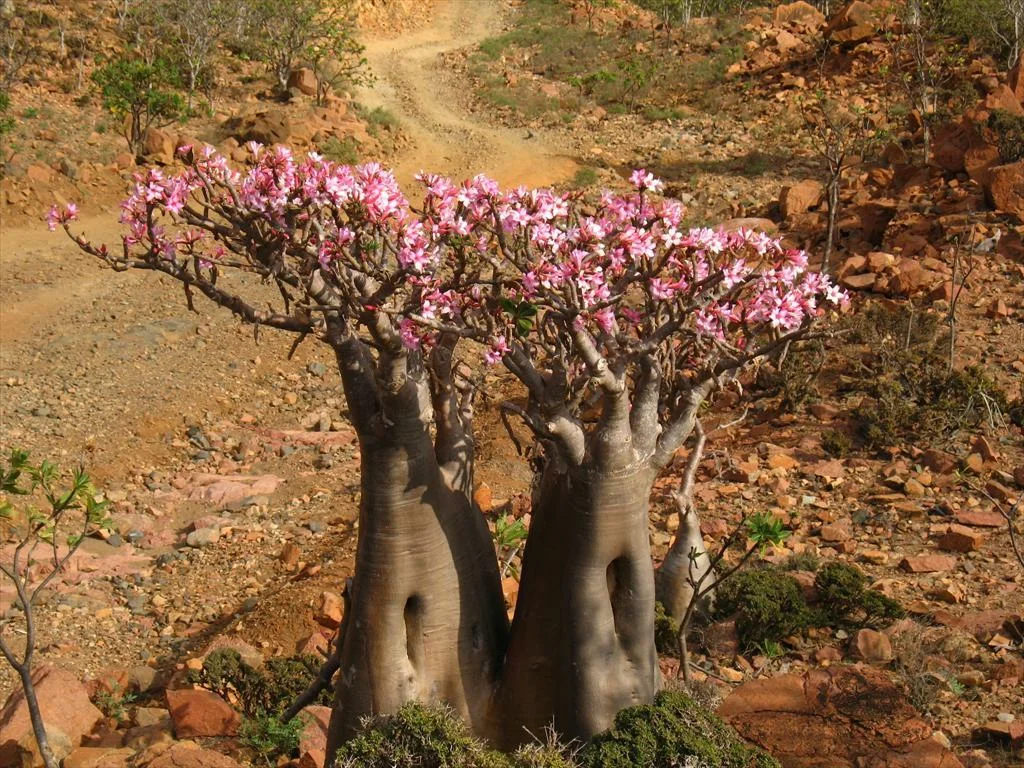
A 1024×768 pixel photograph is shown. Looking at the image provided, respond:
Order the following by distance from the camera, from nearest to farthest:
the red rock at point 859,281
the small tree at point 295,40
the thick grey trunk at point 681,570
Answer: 1. the thick grey trunk at point 681,570
2. the red rock at point 859,281
3. the small tree at point 295,40

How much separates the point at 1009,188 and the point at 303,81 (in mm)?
13413

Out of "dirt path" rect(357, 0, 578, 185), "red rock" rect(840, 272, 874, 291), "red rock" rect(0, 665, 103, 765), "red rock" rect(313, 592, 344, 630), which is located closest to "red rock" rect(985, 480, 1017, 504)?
"red rock" rect(840, 272, 874, 291)

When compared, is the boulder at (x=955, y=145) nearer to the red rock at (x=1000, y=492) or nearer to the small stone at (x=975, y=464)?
the small stone at (x=975, y=464)

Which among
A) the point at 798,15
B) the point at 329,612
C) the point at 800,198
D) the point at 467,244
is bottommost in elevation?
the point at 329,612

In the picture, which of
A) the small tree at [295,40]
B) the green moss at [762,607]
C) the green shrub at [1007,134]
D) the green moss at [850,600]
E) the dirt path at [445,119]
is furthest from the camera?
the small tree at [295,40]

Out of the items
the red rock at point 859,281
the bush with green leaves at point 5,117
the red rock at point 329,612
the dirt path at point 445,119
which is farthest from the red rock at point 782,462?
the bush with green leaves at point 5,117

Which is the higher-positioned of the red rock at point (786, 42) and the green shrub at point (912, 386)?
the red rock at point (786, 42)

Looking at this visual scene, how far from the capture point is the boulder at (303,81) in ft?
72.5

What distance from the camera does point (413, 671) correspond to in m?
4.72

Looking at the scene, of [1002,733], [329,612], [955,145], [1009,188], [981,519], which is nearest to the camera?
[1002,733]

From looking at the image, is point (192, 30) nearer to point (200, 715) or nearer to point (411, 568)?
point (200, 715)

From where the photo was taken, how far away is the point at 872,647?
6.55 m

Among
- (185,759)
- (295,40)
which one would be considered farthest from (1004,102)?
(185,759)

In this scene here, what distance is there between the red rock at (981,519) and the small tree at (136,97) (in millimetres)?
14210
